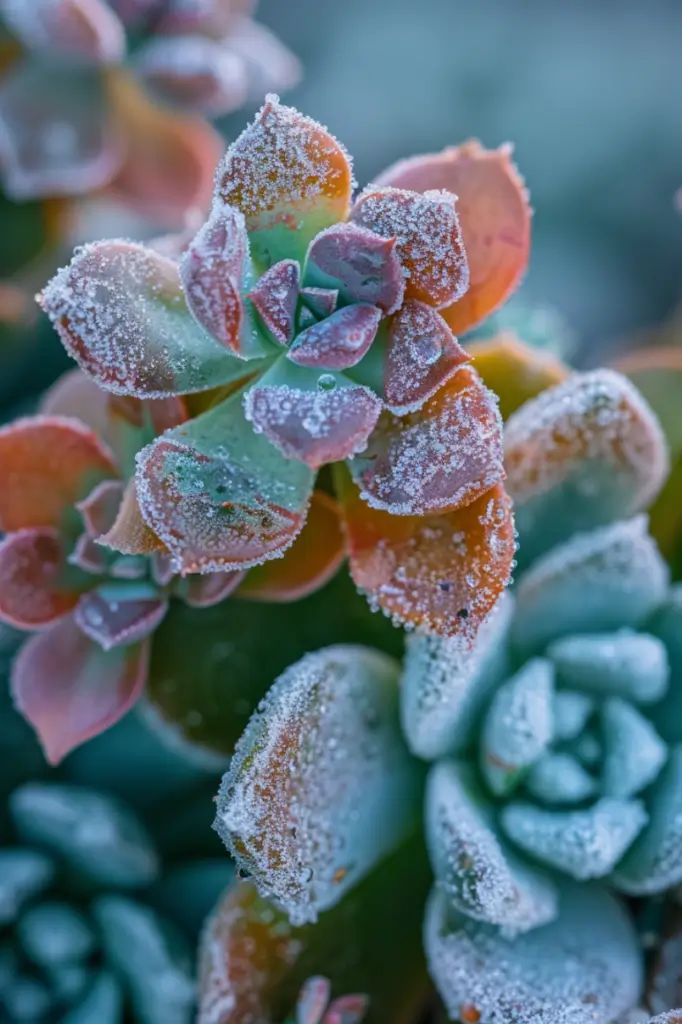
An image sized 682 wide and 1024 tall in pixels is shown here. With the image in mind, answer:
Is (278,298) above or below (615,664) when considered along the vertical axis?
above

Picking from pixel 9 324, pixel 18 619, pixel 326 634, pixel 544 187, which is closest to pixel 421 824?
pixel 326 634

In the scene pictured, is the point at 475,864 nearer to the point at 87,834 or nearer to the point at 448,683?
the point at 448,683

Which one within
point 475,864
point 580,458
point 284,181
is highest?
point 284,181

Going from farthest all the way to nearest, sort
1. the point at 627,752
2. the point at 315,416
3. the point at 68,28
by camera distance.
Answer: the point at 68,28 < the point at 627,752 < the point at 315,416

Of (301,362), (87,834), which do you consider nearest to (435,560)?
(301,362)

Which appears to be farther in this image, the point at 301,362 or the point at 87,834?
the point at 87,834

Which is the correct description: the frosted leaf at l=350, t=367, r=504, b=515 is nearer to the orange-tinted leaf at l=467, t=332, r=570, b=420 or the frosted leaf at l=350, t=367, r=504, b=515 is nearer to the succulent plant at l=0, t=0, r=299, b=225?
the orange-tinted leaf at l=467, t=332, r=570, b=420

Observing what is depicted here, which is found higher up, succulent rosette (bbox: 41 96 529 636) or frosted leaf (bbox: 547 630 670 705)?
succulent rosette (bbox: 41 96 529 636)

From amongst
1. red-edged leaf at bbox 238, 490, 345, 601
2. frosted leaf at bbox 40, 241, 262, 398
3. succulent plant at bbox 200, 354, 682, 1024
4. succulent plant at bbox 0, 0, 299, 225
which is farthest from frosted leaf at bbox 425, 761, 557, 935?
succulent plant at bbox 0, 0, 299, 225
